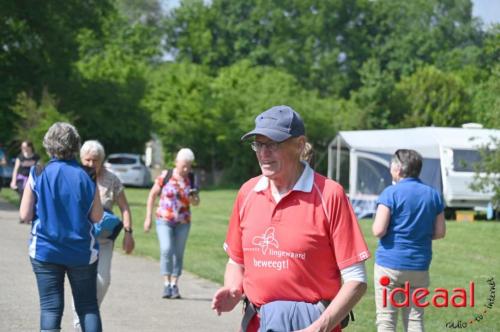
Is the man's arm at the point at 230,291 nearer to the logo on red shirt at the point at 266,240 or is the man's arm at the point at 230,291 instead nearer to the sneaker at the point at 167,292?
the logo on red shirt at the point at 266,240

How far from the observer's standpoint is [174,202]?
37.5 ft

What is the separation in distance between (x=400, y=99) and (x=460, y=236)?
156 ft

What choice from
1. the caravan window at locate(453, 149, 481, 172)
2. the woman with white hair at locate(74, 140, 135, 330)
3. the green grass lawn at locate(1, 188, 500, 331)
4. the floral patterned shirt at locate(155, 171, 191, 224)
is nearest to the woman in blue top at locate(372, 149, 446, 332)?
the green grass lawn at locate(1, 188, 500, 331)

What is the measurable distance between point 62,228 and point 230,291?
2.50 meters

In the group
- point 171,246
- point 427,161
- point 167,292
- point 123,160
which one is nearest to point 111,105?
point 123,160

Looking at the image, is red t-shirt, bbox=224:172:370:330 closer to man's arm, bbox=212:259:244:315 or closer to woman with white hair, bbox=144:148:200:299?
man's arm, bbox=212:259:244:315

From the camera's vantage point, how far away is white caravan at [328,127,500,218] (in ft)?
98.1

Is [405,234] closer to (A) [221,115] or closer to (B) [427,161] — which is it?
(B) [427,161]

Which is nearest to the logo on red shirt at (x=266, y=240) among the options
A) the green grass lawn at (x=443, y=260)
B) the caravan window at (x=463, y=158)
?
the green grass lawn at (x=443, y=260)

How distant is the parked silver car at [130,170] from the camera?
1768 inches

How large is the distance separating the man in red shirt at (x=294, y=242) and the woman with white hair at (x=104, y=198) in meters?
4.01

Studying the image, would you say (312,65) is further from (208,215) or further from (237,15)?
(208,215)

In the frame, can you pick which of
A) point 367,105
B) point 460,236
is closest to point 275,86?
point 367,105

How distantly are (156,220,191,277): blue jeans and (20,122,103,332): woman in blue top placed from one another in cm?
459
